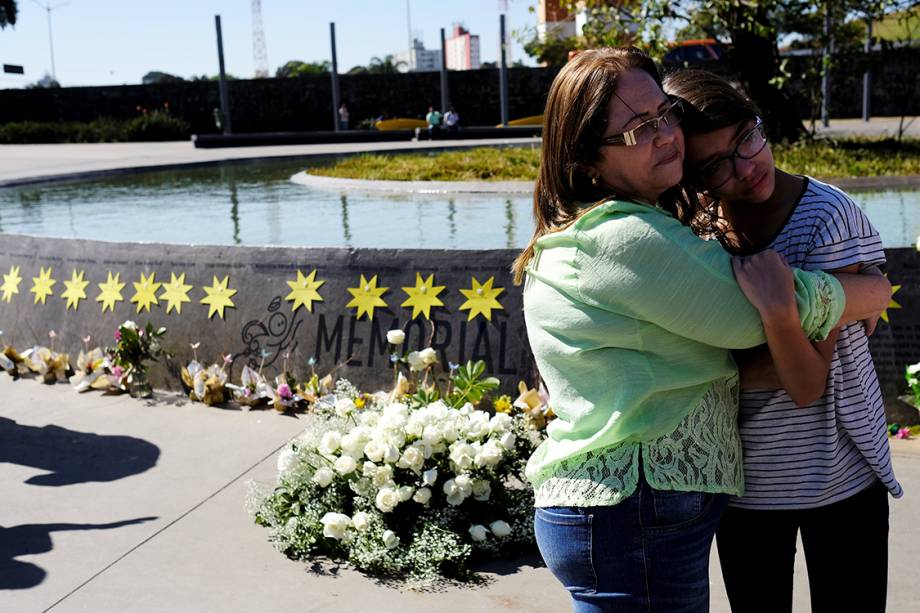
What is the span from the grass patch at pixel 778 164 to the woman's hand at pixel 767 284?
1069cm

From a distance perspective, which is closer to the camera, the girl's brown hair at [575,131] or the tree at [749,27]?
the girl's brown hair at [575,131]

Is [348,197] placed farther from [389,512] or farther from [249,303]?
[389,512]

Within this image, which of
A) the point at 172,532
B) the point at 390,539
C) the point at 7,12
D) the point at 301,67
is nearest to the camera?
the point at 390,539

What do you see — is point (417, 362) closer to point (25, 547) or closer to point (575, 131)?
point (25, 547)

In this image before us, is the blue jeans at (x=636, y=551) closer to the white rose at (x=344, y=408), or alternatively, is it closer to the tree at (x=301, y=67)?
the white rose at (x=344, y=408)

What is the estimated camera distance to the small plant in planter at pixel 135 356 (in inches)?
224

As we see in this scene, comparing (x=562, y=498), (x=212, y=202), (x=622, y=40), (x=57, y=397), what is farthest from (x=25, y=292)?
(x=622, y=40)

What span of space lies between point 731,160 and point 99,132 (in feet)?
127

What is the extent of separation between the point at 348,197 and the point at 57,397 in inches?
302

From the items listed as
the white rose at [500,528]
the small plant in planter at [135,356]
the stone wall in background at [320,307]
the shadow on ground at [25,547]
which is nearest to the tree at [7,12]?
the stone wall in background at [320,307]

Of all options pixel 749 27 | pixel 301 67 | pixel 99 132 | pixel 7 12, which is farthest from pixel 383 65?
pixel 749 27

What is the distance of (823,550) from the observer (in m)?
2.11

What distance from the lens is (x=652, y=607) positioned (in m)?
1.79

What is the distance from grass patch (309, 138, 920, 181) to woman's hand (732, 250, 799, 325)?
35.1ft
